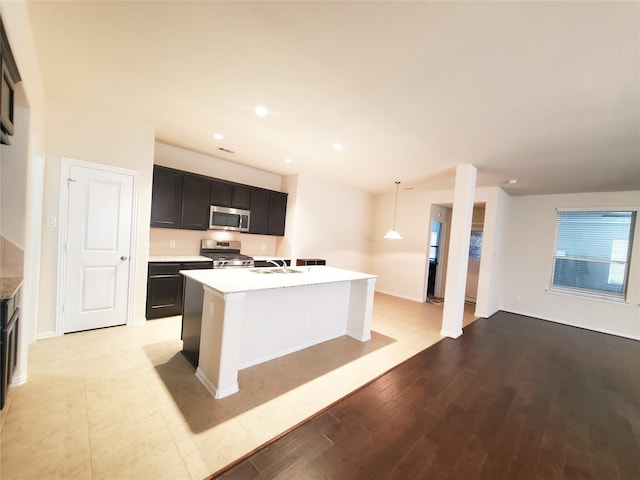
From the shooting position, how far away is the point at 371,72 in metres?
2.00

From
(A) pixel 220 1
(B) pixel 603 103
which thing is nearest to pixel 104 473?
(A) pixel 220 1

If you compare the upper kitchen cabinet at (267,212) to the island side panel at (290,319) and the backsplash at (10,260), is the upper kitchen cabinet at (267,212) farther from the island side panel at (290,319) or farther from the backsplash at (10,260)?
the backsplash at (10,260)

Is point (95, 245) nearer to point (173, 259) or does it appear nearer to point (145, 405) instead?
point (173, 259)

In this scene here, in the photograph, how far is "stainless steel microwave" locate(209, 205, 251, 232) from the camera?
179 inches

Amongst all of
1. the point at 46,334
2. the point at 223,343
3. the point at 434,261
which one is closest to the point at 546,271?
the point at 434,261

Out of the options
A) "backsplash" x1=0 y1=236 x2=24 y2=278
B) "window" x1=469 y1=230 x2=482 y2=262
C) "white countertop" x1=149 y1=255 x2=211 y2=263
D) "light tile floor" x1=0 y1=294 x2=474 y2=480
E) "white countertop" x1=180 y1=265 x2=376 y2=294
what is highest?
"window" x1=469 y1=230 x2=482 y2=262

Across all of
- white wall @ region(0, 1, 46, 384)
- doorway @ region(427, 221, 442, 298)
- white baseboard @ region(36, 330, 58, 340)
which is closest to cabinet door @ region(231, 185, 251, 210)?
white wall @ region(0, 1, 46, 384)

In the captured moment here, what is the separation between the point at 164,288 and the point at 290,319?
2.09 metres

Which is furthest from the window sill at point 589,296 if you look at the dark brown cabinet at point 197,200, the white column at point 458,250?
the dark brown cabinet at point 197,200

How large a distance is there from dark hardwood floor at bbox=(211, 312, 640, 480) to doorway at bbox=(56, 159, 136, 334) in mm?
2939

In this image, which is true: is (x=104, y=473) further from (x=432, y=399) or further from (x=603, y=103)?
(x=603, y=103)

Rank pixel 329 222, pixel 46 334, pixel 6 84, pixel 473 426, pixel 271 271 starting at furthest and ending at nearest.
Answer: pixel 329 222
pixel 271 271
pixel 46 334
pixel 473 426
pixel 6 84

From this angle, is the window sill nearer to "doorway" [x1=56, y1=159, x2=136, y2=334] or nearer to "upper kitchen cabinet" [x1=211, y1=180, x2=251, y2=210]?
"upper kitchen cabinet" [x1=211, y1=180, x2=251, y2=210]

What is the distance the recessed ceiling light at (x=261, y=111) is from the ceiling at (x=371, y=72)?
7cm
